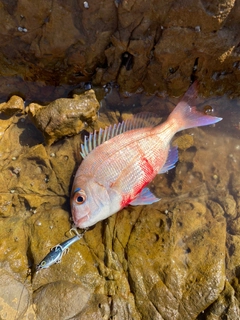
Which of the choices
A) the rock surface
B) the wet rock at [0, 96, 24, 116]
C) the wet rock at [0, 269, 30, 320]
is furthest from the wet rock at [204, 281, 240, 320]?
the wet rock at [0, 96, 24, 116]

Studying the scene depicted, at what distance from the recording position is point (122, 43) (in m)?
3.74

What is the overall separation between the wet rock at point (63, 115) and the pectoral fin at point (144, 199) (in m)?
1.43

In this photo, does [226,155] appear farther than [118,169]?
Yes

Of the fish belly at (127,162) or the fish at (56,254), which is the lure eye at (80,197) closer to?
the fish belly at (127,162)

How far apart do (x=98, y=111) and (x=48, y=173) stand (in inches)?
54.3

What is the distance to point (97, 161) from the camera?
3.98 m

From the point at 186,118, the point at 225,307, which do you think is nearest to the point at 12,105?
the point at 186,118

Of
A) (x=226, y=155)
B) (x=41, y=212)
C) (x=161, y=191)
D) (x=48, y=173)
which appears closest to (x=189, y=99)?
(x=226, y=155)

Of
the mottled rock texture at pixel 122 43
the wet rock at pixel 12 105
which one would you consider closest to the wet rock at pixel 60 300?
the wet rock at pixel 12 105

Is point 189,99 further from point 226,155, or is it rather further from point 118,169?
point 118,169

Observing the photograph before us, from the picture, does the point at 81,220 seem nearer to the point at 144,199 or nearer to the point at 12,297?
the point at 144,199

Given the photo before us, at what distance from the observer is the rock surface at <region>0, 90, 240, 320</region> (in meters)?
3.32

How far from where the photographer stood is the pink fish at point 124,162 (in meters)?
3.77

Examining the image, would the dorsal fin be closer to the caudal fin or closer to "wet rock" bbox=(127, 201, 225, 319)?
the caudal fin
